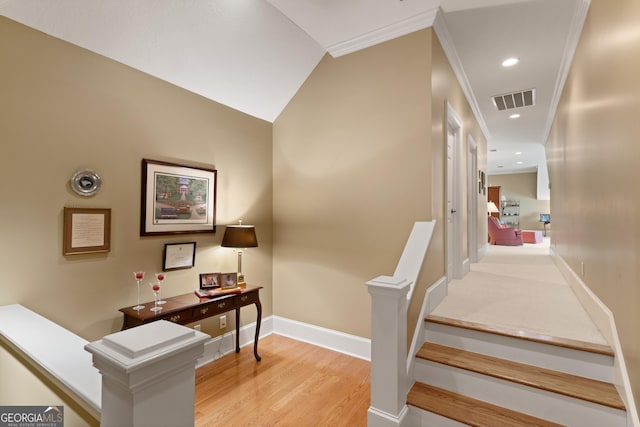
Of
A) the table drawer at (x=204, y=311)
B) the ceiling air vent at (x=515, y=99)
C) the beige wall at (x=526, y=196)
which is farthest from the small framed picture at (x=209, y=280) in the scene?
the beige wall at (x=526, y=196)

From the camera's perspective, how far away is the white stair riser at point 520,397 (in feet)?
5.50

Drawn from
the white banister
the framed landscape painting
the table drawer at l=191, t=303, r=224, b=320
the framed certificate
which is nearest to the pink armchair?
the white banister

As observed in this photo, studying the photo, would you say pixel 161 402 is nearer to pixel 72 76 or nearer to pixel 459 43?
pixel 72 76

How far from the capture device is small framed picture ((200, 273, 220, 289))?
2735 millimetres

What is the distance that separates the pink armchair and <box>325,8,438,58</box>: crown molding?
23.5ft

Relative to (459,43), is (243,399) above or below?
below

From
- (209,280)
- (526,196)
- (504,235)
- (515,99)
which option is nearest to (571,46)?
(515,99)

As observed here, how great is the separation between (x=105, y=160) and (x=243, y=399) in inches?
80.9

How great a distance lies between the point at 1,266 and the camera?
179 centimetres

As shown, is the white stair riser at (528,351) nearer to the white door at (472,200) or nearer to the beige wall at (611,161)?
the beige wall at (611,161)

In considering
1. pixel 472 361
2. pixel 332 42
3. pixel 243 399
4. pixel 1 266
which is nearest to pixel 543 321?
pixel 472 361

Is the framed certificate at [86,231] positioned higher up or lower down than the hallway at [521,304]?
higher up

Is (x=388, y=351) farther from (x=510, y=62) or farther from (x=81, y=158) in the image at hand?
(x=510, y=62)

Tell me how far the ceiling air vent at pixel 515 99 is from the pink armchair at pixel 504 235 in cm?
439
